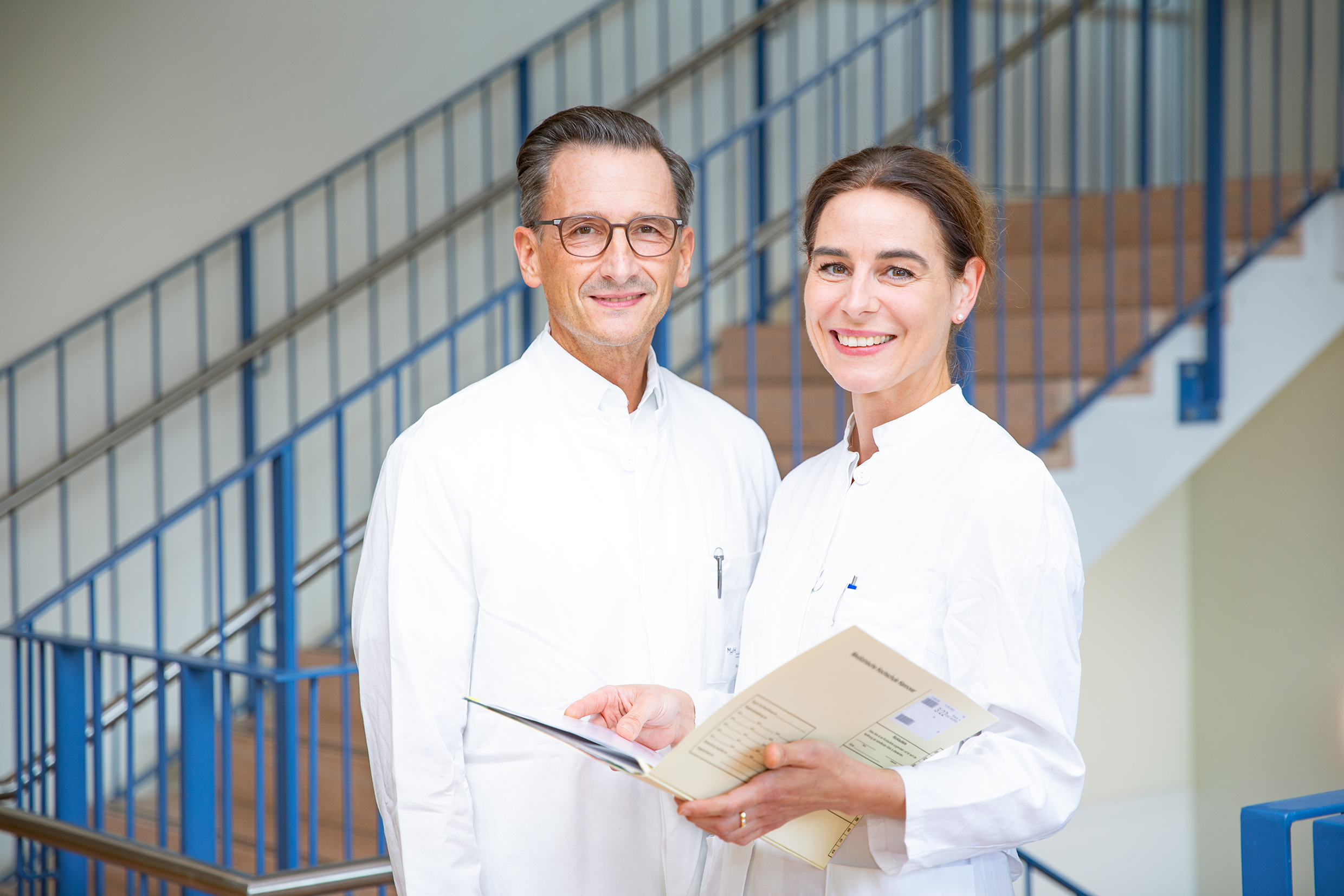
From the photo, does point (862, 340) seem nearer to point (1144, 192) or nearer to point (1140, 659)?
point (1144, 192)

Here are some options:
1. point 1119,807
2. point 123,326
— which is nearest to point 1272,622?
point 1119,807

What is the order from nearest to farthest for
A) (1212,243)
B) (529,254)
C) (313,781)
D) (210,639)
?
1. (529,254)
2. (313,781)
3. (1212,243)
4. (210,639)

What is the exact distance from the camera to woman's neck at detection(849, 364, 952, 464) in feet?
4.53

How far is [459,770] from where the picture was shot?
4.65 feet

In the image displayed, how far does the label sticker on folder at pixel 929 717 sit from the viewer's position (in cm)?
106

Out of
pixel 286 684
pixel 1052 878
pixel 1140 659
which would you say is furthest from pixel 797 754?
pixel 1140 659

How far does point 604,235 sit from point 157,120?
3.32 meters

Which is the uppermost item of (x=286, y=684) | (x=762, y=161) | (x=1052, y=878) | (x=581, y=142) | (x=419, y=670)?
(x=762, y=161)

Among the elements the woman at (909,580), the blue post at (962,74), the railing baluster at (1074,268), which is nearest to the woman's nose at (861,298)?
the woman at (909,580)

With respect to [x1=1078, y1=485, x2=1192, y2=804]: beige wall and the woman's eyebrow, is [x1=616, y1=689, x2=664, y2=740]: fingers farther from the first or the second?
[x1=1078, y1=485, x2=1192, y2=804]: beige wall

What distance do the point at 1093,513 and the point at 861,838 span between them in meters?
2.08

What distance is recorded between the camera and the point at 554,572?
57.9 inches

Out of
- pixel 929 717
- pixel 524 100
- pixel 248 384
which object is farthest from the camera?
pixel 524 100

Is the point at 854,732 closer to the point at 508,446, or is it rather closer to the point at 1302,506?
the point at 508,446
